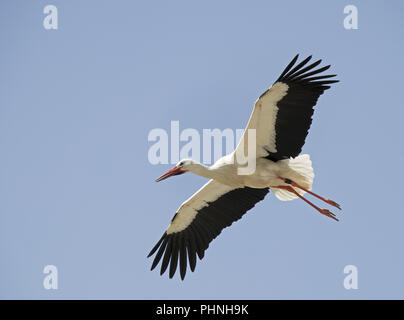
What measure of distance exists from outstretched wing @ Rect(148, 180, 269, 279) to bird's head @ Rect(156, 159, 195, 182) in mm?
506

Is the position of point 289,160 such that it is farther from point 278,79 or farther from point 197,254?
point 197,254

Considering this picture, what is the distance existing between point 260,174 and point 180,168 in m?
1.10

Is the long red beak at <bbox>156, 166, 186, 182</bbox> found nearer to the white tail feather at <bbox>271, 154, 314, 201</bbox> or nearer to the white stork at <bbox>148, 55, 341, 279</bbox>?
the white stork at <bbox>148, 55, 341, 279</bbox>

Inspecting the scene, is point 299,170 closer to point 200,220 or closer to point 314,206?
point 314,206

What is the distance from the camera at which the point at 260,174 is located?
27.4 ft

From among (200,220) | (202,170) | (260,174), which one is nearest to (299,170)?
(260,174)

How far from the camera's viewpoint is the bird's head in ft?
28.4

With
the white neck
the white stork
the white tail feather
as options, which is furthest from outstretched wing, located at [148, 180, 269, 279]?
the white tail feather

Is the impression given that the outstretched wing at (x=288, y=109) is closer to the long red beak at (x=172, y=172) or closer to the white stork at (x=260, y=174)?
the white stork at (x=260, y=174)

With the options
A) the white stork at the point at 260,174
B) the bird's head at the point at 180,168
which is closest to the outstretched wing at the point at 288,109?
the white stork at the point at 260,174

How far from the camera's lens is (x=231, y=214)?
30.1ft
